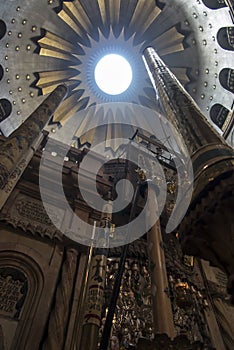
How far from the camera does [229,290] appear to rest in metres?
1.52

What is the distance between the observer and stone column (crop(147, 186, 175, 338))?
309 centimetres

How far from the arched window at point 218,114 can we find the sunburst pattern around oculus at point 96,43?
161 cm

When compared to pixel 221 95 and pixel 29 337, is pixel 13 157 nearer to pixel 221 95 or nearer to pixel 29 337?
pixel 29 337

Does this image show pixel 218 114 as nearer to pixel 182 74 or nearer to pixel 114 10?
pixel 182 74

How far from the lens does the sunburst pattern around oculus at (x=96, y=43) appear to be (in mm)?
11188

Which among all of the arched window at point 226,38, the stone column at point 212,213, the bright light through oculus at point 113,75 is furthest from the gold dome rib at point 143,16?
the stone column at point 212,213

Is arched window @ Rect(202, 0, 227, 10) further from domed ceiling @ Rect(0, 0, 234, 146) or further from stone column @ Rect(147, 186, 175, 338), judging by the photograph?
stone column @ Rect(147, 186, 175, 338)

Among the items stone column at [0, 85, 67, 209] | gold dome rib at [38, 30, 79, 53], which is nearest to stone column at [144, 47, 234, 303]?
stone column at [0, 85, 67, 209]

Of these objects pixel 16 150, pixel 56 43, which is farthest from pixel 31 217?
pixel 56 43

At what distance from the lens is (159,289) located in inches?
137

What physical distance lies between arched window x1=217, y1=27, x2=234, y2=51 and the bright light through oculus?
4.41 m

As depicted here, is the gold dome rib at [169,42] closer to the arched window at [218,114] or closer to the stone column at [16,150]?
the arched window at [218,114]

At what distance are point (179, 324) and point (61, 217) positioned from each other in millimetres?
2651

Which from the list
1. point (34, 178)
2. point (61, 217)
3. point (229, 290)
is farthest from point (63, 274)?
point (229, 290)
